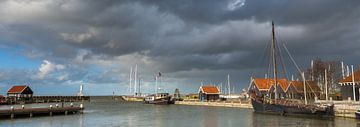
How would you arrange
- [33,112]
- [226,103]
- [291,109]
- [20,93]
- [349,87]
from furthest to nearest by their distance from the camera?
[20,93], [226,103], [349,87], [33,112], [291,109]

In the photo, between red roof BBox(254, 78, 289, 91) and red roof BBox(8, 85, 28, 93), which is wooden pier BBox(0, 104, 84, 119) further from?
red roof BBox(8, 85, 28, 93)

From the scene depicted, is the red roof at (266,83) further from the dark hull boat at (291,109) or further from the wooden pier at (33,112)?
the wooden pier at (33,112)

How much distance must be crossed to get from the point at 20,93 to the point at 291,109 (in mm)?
105140

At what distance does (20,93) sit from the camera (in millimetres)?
133750

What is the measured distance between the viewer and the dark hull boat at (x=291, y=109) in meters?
54.8

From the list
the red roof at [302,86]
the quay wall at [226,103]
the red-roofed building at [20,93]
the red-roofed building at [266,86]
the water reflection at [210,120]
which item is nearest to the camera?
the water reflection at [210,120]

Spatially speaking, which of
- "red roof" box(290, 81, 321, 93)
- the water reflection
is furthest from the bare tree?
the water reflection

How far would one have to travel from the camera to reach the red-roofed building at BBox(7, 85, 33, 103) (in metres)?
132

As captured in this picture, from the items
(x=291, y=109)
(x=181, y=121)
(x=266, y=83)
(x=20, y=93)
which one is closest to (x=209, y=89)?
(x=266, y=83)

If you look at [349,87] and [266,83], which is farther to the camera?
[266,83]

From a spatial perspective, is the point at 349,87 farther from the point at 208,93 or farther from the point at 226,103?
→ the point at 208,93

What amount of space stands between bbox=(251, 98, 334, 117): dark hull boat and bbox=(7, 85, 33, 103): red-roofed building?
92780 millimetres

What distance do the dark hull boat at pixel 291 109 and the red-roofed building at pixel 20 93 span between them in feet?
304

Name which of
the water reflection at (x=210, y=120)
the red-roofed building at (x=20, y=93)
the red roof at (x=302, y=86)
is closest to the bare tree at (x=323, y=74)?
the red roof at (x=302, y=86)
